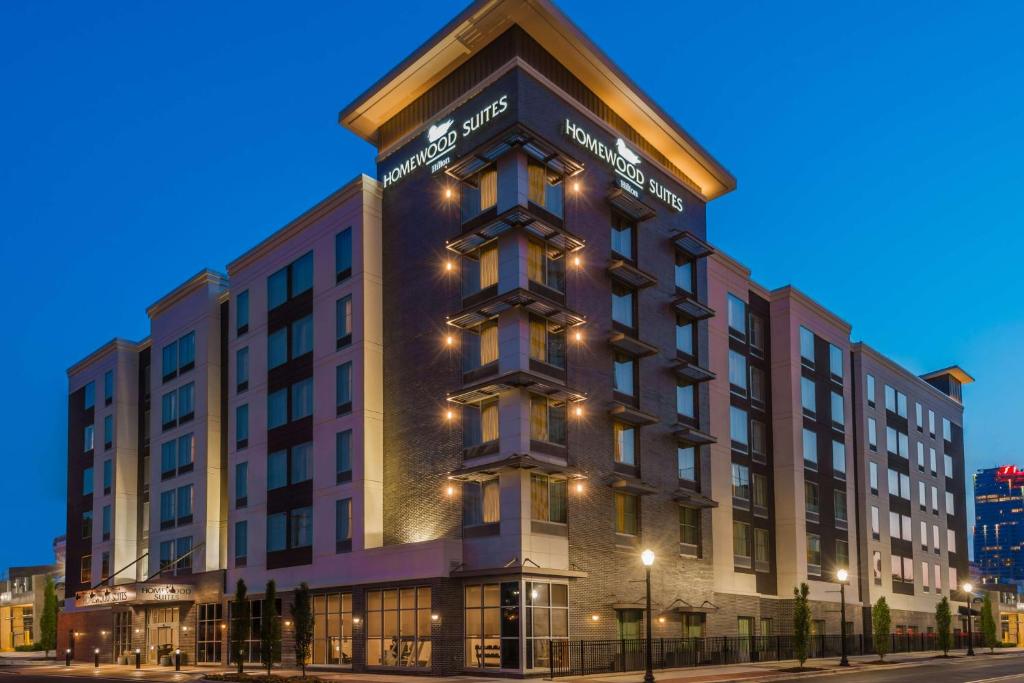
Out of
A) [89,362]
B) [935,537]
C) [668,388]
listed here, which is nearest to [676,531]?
[668,388]

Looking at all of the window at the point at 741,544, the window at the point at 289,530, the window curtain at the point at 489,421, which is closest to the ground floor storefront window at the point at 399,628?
the window curtain at the point at 489,421

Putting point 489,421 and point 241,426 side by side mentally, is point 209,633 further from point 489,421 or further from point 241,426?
point 489,421

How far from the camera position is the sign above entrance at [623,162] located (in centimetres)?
4966

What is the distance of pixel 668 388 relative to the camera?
5419 cm

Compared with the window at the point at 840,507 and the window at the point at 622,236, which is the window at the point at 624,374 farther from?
the window at the point at 840,507

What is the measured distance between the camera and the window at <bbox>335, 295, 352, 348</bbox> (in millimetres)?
52531

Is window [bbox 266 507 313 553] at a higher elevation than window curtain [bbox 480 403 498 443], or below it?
below

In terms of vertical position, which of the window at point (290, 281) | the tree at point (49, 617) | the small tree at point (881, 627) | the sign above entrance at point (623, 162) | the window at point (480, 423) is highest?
the sign above entrance at point (623, 162)

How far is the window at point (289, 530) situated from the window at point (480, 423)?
12146 millimetres

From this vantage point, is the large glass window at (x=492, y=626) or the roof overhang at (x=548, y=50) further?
the roof overhang at (x=548, y=50)

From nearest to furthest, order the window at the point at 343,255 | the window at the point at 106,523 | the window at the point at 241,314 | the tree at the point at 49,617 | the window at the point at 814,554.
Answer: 1. the window at the point at 343,255
2. the window at the point at 241,314
3. the window at the point at 814,554
4. the window at the point at 106,523
5. the tree at the point at 49,617

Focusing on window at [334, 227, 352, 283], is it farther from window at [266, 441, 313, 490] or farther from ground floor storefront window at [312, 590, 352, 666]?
ground floor storefront window at [312, 590, 352, 666]

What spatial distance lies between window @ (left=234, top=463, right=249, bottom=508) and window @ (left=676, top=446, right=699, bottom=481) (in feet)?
80.2

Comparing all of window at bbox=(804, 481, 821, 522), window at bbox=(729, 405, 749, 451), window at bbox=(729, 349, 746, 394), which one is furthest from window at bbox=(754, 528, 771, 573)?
window at bbox=(729, 349, 746, 394)
